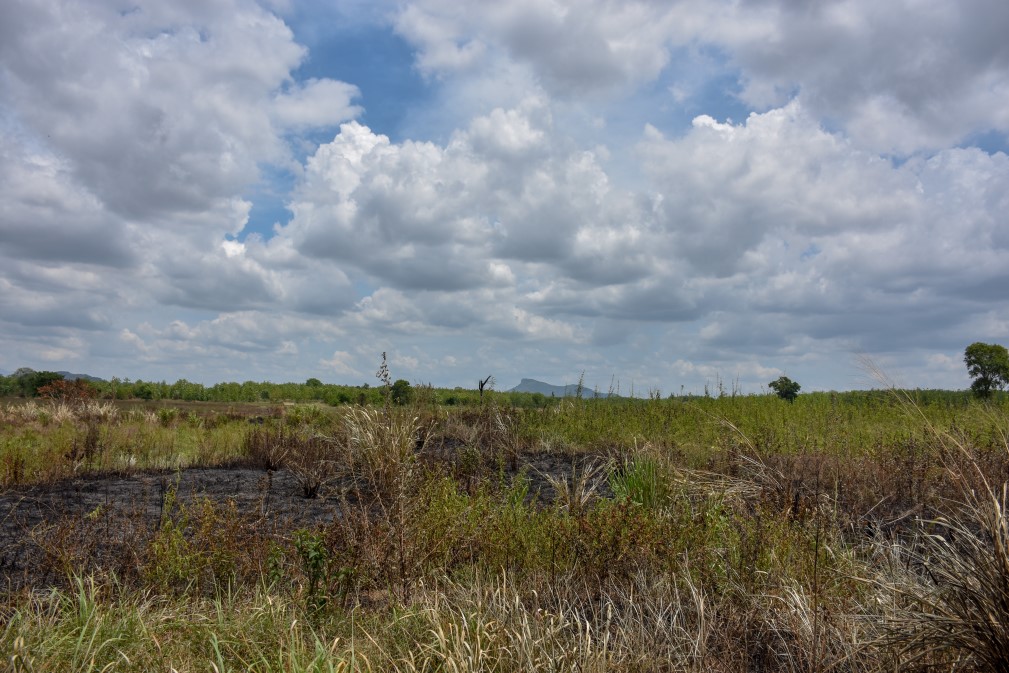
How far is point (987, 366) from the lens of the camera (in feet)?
68.3

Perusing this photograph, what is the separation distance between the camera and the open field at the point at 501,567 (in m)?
3.38

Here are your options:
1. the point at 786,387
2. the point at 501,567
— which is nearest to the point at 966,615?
the point at 501,567

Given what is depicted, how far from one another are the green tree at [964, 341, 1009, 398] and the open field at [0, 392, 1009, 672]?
1409cm

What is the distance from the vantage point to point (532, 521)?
19.4 feet

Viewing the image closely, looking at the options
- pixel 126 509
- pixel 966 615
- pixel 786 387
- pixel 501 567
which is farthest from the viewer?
pixel 786 387

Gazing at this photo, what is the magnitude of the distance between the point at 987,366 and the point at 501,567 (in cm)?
2133

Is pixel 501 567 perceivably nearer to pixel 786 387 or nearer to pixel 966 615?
pixel 966 615

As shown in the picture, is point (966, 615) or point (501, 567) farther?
point (501, 567)

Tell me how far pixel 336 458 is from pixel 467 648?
6548mm

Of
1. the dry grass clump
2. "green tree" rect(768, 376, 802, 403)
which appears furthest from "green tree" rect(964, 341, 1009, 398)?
the dry grass clump

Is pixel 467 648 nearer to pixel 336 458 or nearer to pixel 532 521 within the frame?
pixel 532 521

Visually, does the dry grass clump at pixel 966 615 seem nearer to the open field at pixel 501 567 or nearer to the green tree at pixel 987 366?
the open field at pixel 501 567

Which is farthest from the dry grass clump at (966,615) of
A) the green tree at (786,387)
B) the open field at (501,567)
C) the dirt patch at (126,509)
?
the green tree at (786,387)

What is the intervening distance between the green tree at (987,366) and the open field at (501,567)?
1409 cm
